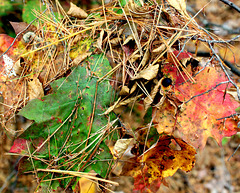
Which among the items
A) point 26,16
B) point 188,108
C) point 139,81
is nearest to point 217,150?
point 188,108

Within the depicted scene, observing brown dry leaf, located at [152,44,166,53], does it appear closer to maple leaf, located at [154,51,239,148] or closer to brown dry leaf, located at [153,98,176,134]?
maple leaf, located at [154,51,239,148]

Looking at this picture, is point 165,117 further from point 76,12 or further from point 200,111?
point 76,12

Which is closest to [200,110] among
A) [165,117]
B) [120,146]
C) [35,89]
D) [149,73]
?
[165,117]

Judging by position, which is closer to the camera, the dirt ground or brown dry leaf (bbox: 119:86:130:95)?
brown dry leaf (bbox: 119:86:130:95)

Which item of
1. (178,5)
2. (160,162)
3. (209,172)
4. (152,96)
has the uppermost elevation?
(178,5)

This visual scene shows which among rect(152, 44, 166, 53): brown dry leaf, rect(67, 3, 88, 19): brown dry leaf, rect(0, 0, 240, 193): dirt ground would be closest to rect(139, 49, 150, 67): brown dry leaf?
rect(152, 44, 166, 53): brown dry leaf

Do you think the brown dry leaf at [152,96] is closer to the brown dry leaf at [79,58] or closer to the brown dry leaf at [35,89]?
the brown dry leaf at [79,58]
